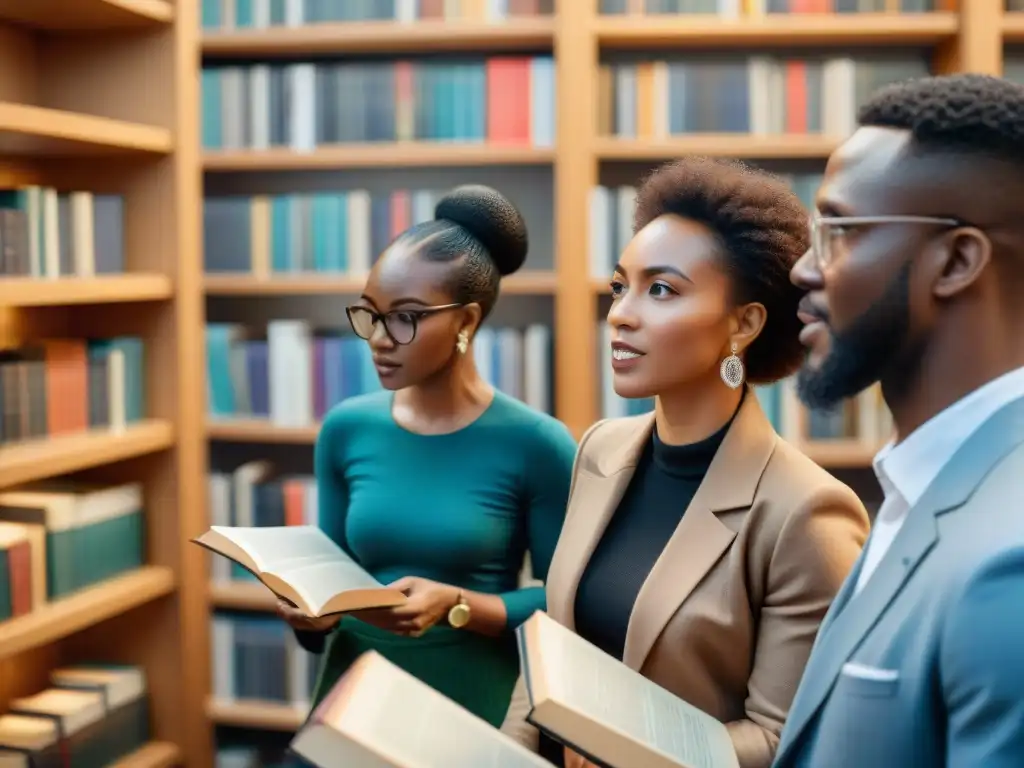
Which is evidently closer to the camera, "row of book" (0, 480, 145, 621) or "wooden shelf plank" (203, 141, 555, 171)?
"row of book" (0, 480, 145, 621)

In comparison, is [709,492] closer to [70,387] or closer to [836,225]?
[836,225]

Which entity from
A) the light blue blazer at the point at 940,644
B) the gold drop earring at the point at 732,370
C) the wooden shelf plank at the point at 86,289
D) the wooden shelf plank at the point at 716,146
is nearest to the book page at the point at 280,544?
the gold drop earring at the point at 732,370

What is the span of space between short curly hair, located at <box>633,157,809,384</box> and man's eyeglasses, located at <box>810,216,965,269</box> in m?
0.36

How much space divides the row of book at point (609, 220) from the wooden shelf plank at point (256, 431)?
909 millimetres

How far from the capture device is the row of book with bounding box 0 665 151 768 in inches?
92.3

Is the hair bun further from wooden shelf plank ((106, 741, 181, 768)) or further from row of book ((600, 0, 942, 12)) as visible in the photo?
wooden shelf plank ((106, 741, 181, 768))

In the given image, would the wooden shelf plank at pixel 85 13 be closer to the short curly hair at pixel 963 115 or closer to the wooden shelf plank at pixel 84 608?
the wooden shelf plank at pixel 84 608

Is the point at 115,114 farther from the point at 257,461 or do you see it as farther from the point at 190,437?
the point at 257,461

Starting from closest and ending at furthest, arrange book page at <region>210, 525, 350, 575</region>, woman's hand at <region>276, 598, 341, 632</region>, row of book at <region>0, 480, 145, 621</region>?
book page at <region>210, 525, 350, 575</region> → woman's hand at <region>276, 598, 341, 632</region> → row of book at <region>0, 480, 145, 621</region>

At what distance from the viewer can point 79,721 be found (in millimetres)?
2473

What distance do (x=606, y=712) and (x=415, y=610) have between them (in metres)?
0.58

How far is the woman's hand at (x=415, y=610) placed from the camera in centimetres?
147

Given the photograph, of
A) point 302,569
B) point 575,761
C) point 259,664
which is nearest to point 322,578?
point 302,569

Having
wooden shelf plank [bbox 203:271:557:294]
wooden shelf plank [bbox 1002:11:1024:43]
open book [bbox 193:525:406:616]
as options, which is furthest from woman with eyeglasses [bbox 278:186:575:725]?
wooden shelf plank [bbox 1002:11:1024:43]
